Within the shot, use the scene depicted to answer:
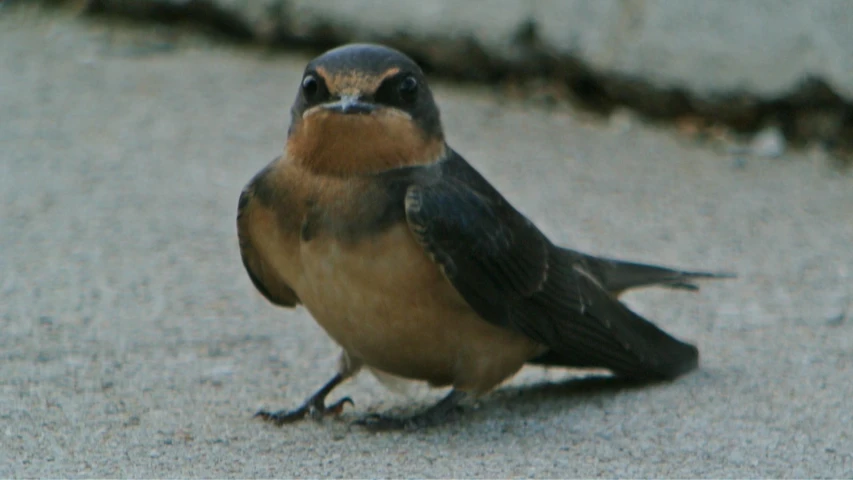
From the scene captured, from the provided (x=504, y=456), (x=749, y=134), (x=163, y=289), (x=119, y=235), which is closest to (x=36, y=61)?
(x=119, y=235)

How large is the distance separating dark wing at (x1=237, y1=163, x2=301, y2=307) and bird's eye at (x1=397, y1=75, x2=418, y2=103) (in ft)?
1.53

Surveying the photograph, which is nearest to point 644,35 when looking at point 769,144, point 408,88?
point 769,144

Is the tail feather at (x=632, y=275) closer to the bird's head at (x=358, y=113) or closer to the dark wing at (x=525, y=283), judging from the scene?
the dark wing at (x=525, y=283)

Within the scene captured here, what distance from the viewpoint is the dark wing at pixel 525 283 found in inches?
159

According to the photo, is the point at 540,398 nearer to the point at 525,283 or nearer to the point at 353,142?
the point at 525,283

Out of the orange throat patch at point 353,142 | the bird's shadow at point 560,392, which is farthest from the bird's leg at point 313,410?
the orange throat patch at point 353,142

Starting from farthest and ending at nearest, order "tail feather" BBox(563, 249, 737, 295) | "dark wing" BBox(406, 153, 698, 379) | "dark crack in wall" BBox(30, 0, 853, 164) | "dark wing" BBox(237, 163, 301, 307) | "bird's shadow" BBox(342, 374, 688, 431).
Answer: "dark crack in wall" BBox(30, 0, 853, 164) < "tail feather" BBox(563, 249, 737, 295) < "bird's shadow" BBox(342, 374, 688, 431) < "dark wing" BBox(237, 163, 301, 307) < "dark wing" BBox(406, 153, 698, 379)

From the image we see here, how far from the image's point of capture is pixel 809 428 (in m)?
4.21

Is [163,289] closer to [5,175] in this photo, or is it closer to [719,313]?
[5,175]

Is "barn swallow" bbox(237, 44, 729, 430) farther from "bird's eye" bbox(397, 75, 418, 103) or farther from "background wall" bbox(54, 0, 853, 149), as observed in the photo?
"background wall" bbox(54, 0, 853, 149)

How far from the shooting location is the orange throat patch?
3.99m

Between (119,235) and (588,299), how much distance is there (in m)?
2.50

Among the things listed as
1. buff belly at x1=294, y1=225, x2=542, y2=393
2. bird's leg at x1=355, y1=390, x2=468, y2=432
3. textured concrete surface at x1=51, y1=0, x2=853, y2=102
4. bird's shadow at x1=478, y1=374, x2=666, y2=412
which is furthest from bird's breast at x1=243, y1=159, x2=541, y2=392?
textured concrete surface at x1=51, y1=0, x2=853, y2=102

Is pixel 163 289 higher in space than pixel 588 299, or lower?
lower
